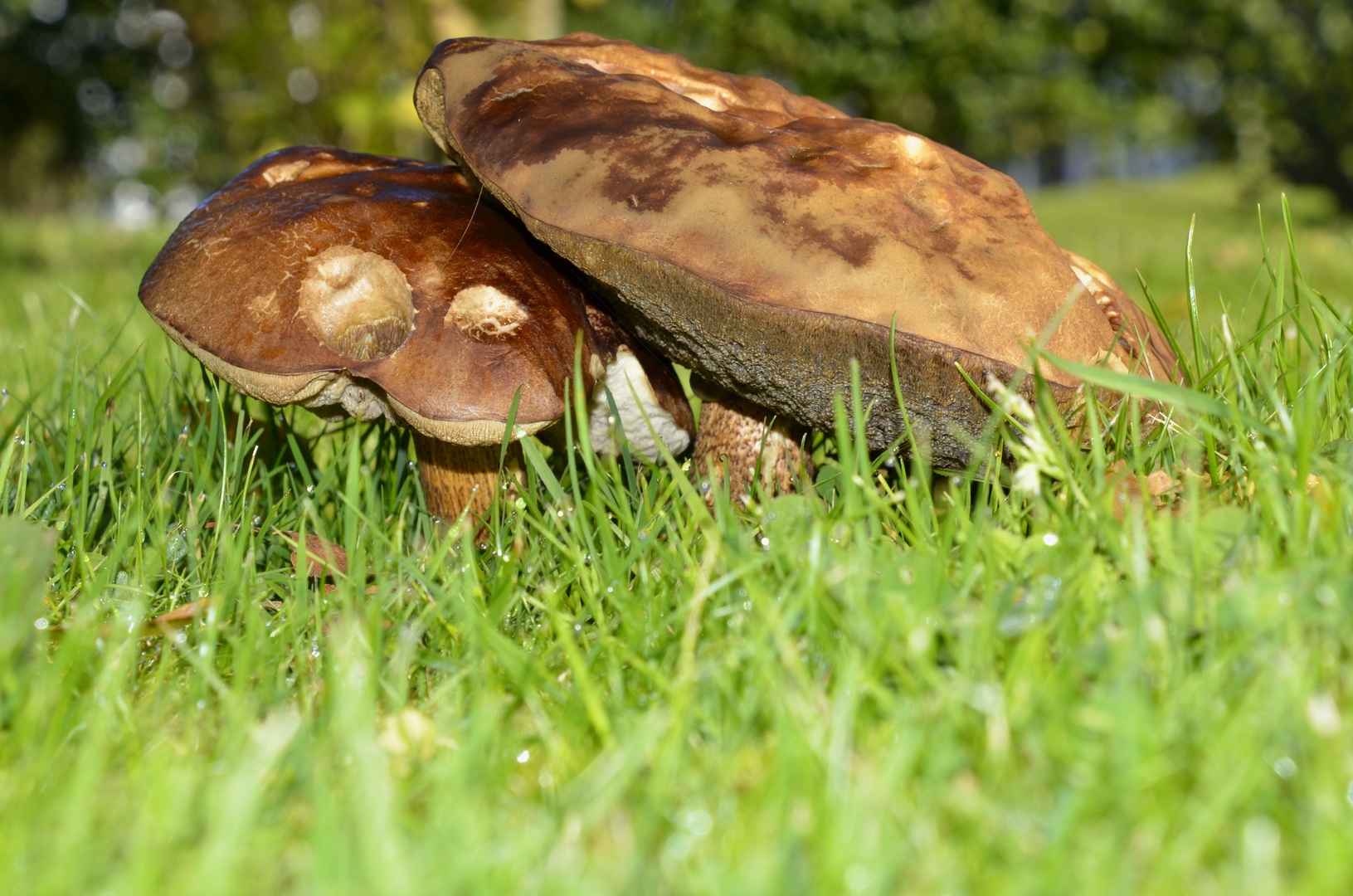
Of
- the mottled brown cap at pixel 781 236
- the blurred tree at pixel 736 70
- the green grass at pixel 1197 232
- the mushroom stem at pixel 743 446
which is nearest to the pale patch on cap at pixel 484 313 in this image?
the mottled brown cap at pixel 781 236

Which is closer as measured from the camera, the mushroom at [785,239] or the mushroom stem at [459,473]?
the mushroom at [785,239]

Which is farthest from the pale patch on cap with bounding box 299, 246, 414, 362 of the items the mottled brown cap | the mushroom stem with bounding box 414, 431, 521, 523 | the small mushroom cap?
the mushroom stem with bounding box 414, 431, 521, 523

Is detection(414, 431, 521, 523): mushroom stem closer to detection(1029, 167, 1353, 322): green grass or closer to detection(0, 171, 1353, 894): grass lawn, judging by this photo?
detection(0, 171, 1353, 894): grass lawn

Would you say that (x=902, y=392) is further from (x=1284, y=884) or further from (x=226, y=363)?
(x=226, y=363)

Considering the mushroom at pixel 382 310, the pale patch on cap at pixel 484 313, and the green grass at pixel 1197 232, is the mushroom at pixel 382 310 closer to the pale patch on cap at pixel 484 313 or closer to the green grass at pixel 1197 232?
the pale patch on cap at pixel 484 313

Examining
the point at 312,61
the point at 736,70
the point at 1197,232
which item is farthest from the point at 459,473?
the point at 736,70
